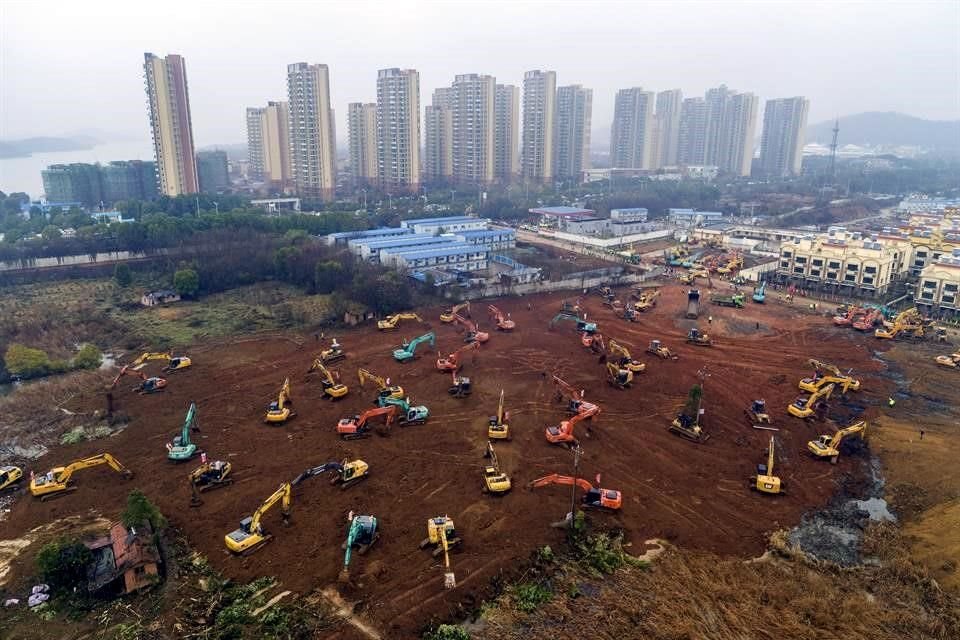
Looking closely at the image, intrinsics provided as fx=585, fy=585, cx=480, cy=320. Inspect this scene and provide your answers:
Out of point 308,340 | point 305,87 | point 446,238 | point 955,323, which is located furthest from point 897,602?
point 305,87

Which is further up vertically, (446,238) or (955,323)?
(446,238)

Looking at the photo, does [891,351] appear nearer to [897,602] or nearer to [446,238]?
[897,602]

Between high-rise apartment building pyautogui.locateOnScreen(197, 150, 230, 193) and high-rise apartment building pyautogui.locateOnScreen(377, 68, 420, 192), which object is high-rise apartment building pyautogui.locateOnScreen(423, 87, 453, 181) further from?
high-rise apartment building pyautogui.locateOnScreen(197, 150, 230, 193)

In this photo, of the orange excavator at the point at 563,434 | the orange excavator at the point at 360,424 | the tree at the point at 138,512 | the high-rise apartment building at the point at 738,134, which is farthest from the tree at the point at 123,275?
the high-rise apartment building at the point at 738,134

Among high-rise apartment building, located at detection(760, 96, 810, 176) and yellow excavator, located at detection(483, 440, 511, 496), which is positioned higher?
high-rise apartment building, located at detection(760, 96, 810, 176)

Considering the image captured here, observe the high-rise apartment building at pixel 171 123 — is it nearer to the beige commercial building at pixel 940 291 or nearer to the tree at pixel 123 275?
the tree at pixel 123 275

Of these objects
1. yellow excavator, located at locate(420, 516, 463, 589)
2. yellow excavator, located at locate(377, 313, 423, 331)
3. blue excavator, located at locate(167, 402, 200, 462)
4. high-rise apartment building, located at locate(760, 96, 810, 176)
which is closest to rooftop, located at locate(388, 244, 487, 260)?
yellow excavator, located at locate(377, 313, 423, 331)
